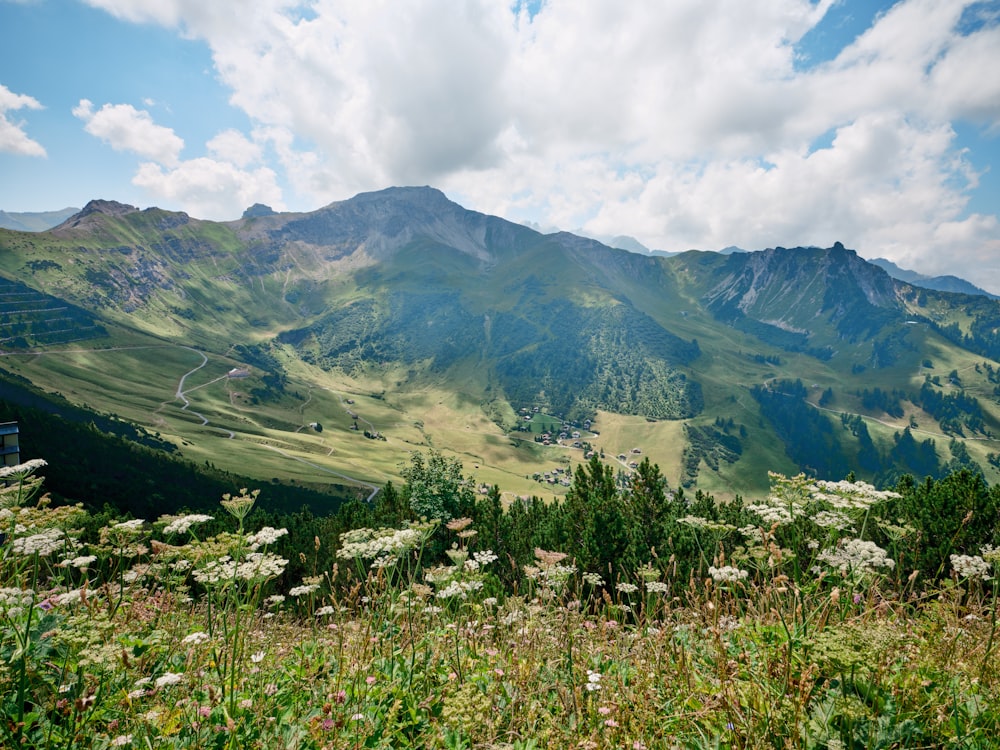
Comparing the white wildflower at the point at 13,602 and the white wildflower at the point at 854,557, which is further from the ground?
the white wildflower at the point at 854,557

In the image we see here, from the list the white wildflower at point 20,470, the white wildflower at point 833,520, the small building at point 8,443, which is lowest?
the small building at point 8,443

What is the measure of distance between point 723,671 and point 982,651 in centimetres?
385

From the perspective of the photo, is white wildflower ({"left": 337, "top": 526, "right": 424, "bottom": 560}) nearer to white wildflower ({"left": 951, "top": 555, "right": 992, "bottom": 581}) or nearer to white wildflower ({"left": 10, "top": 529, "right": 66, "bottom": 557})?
white wildflower ({"left": 10, "top": 529, "right": 66, "bottom": 557})

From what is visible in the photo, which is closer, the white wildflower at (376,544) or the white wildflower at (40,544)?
the white wildflower at (40,544)

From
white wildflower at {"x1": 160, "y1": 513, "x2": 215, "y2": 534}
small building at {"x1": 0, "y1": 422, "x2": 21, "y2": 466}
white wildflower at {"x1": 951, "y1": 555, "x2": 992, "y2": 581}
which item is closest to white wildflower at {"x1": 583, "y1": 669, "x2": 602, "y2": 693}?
white wildflower at {"x1": 951, "y1": 555, "x2": 992, "y2": 581}

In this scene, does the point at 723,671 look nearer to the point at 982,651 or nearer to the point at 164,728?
the point at 982,651

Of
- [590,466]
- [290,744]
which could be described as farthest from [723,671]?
[590,466]

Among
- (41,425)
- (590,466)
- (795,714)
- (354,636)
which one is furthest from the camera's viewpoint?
(41,425)

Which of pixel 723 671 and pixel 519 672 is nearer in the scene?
pixel 723 671

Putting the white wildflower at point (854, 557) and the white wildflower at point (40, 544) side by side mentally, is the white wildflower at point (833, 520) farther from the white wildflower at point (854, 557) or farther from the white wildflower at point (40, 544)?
the white wildflower at point (40, 544)

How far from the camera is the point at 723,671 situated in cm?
486

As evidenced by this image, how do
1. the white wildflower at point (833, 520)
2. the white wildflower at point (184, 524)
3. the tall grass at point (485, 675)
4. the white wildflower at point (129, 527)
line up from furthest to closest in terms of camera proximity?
the white wildflower at point (184, 524), the white wildflower at point (129, 527), the white wildflower at point (833, 520), the tall grass at point (485, 675)

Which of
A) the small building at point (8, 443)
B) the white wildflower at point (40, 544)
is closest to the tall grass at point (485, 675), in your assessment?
the white wildflower at point (40, 544)

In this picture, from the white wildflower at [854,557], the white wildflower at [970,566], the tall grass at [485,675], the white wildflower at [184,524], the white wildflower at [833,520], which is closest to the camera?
the tall grass at [485,675]
